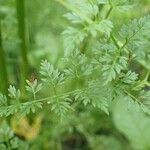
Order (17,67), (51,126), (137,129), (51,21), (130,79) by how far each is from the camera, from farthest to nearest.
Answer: (17,67), (51,21), (51,126), (137,129), (130,79)

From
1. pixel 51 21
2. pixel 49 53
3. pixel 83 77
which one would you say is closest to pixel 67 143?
pixel 49 53

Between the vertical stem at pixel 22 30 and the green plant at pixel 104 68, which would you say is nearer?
the green plant at pixel 104 68

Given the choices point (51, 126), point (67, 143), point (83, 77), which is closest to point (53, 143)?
point (51, 126)

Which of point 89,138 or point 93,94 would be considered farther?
point 89,138

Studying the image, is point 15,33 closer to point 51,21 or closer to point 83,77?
point 51,21

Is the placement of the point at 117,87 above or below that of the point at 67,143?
above

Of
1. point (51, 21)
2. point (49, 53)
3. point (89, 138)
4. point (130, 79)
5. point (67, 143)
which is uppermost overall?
point (130, 79)

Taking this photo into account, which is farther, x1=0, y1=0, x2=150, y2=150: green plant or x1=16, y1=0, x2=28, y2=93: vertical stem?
x1=16, y1=0, x2=28, y2=93: vertical stem

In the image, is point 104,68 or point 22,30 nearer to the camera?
point 104,68

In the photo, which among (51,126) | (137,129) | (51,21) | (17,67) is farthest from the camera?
(17,67)
